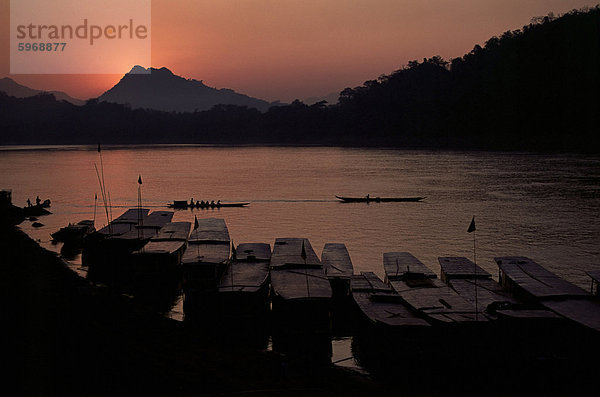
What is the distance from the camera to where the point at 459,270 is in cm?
2716

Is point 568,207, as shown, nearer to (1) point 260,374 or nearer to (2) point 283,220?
(2) point 283,220

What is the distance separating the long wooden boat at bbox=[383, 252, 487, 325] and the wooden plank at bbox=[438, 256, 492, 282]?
109 cm

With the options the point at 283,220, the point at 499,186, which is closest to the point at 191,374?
the point at 283,220

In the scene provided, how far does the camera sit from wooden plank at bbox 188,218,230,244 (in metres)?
32.8

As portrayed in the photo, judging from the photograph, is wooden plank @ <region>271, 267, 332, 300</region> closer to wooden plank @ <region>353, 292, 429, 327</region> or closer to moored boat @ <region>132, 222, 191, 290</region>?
A: wooden plank @ <region>353, 292, 429, 327</region>

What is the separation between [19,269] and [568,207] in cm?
6276

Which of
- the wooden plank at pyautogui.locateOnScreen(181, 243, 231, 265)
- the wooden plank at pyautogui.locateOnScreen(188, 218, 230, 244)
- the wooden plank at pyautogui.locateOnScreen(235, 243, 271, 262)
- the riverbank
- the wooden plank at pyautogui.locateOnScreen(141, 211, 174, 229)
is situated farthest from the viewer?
the wooden plank at pyautogui.locateOnScreen(141, 211, 174, 229)

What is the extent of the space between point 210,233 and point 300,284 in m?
13.2

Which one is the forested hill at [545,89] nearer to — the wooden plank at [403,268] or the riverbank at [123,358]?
the wooden plank at [403,268]

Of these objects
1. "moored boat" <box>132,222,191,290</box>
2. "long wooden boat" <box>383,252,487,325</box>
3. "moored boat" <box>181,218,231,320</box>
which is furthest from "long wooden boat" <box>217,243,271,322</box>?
"long wooden boat" <box>383,252,487,325</box>

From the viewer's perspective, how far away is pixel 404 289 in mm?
23688

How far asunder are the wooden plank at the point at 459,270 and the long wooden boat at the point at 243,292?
8.61 meters

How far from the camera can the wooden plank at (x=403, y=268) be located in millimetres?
25750

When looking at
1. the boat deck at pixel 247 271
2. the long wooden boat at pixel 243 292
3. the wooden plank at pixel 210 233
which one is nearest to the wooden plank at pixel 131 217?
the wooden plank at pixel 210 233
